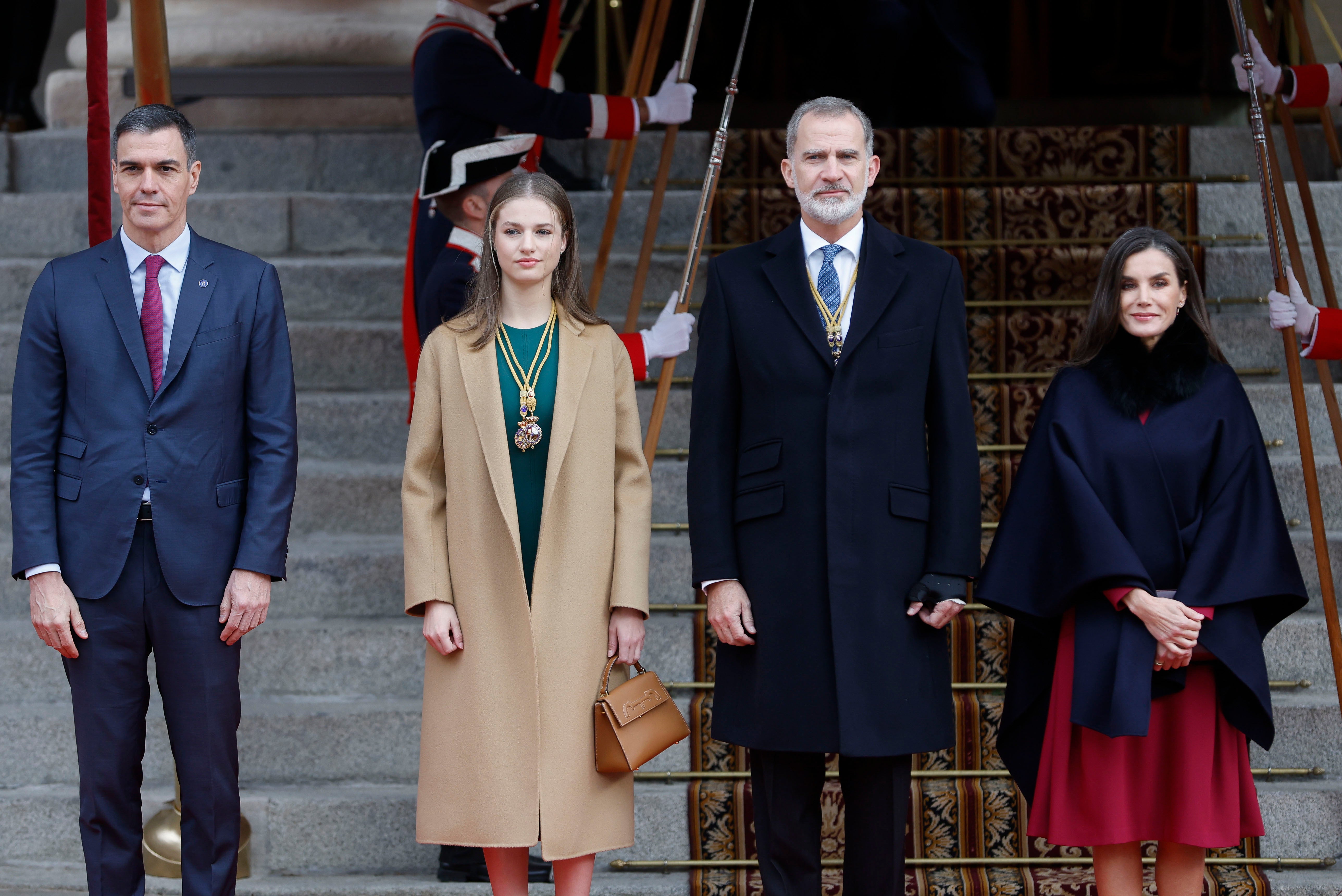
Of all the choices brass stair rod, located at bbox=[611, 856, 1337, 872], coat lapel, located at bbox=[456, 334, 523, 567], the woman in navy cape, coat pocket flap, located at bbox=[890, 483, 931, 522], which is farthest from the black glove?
brass stair rod, located at bbox=[611, 856, 1337, 872]

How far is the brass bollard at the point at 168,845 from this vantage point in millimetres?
3463

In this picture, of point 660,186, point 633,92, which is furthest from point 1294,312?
point 633,92

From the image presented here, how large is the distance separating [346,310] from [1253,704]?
10.9 feet

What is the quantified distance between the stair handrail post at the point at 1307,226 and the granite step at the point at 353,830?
1.90 m

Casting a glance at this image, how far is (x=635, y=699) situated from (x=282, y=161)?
11.9 feet

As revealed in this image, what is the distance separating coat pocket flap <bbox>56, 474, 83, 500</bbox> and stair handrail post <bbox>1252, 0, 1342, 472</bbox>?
2.62 meters

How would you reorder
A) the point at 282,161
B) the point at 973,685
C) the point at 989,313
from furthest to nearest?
the point at 282,161
the point at 989,313
the point at 973,685

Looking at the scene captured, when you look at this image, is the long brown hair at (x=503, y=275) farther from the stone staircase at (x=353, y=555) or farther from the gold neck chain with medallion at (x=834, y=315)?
the stone staircase at (x=353, y=555)

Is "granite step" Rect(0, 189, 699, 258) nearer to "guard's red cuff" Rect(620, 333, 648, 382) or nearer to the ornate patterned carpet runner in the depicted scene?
the ornate patterned carpet runner

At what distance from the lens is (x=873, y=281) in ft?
8.84

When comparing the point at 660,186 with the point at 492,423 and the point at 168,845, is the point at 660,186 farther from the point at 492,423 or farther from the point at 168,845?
the point at 168,845

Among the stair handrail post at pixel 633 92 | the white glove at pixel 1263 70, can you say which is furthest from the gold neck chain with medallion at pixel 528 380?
the white glove at pixel 1263 70

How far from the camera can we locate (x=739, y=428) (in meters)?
2.75

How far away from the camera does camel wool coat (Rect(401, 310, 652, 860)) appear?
8.72ft
